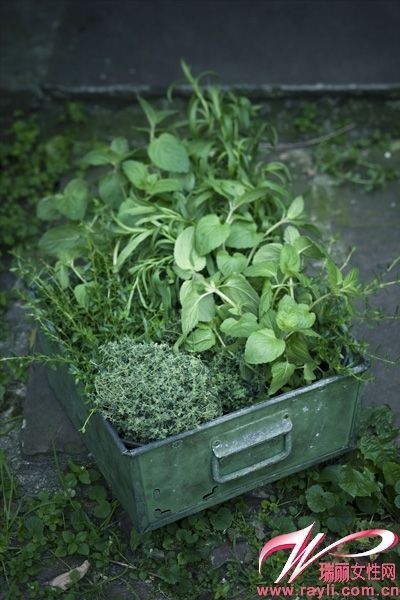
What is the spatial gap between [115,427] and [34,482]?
477 millimetres

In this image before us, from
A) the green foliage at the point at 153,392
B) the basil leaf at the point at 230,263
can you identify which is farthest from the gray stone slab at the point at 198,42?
the green foliage at the point at 153,392

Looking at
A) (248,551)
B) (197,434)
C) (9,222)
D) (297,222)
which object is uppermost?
(297,222)

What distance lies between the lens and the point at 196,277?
238 centimetres

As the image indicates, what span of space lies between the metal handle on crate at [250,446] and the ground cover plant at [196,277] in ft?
0.31

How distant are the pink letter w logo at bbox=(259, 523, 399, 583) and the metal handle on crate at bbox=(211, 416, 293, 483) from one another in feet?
0.68

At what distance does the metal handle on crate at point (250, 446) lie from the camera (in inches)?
84.7

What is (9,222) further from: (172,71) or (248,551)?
(248,551)

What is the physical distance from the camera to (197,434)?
2.10 metres

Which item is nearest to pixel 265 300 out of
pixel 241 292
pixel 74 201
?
pixel 241 292

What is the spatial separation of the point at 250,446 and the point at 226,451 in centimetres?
6

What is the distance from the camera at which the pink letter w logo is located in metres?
2.25

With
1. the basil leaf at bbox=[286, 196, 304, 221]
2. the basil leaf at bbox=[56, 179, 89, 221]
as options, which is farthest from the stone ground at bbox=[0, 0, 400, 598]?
the basil leaf at bbox=[286, 196, 304, 221]

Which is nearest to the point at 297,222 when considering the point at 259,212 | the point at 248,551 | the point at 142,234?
the point at 259,212

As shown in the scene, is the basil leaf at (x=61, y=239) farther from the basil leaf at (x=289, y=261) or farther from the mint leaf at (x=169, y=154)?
the basil leaf at (x=289, y=261)
